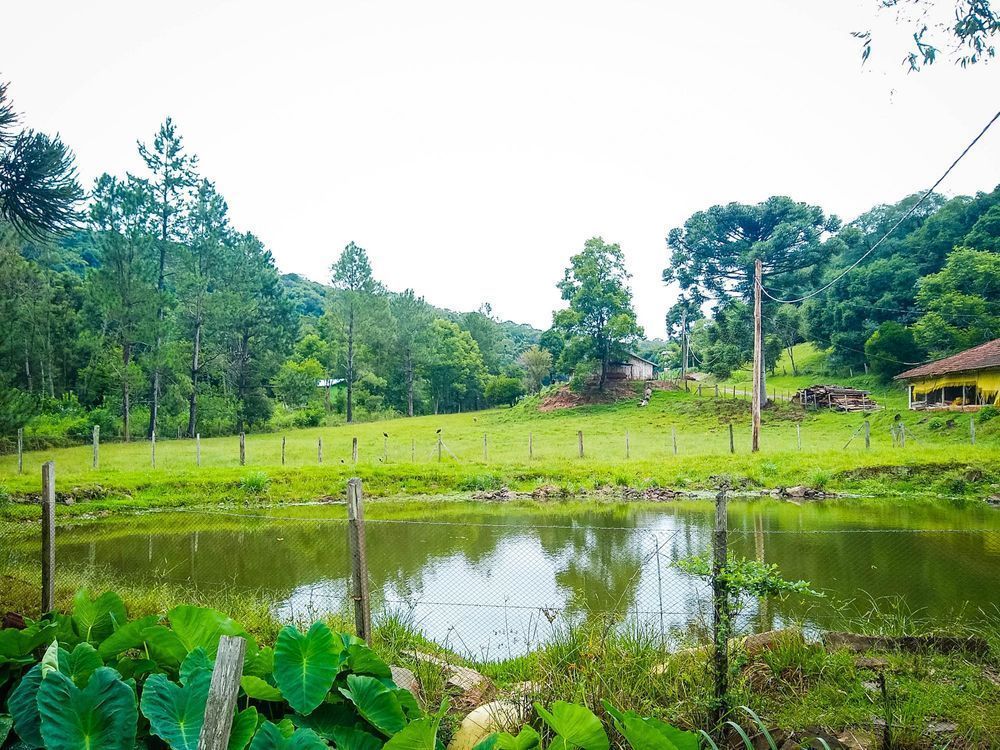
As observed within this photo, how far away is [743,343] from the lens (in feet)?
134

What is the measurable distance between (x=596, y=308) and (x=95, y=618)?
40.7 meters

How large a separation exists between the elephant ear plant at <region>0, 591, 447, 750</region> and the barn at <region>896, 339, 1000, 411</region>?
28.4 m

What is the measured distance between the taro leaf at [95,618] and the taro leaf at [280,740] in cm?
155

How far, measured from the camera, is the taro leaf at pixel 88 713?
2.20 m

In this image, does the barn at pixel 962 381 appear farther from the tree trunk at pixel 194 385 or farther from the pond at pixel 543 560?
the tree trunk at pixel 194 385

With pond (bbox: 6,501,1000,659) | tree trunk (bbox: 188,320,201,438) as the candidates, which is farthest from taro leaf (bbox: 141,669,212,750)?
tree trunk (bbox: 188,320,201,438)

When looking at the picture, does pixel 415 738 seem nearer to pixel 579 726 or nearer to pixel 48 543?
pixel 579 726

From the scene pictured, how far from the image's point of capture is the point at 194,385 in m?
33.2

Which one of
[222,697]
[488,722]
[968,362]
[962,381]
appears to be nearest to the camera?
[222,697]

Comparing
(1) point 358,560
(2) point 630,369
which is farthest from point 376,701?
(2) point 630,369

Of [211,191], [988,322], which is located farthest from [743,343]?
[211,191]

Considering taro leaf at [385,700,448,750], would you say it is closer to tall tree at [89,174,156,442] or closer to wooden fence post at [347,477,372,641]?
wooden fence post at [347,477,372,641]

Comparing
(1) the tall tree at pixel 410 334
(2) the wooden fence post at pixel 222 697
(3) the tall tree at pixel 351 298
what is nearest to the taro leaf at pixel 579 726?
(2) the wooden fence post at pixel 222 697

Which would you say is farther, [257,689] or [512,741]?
[257,689]
